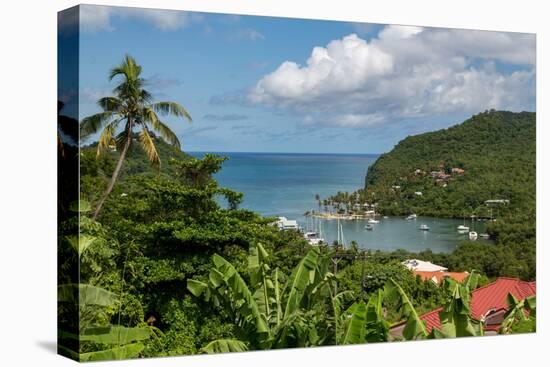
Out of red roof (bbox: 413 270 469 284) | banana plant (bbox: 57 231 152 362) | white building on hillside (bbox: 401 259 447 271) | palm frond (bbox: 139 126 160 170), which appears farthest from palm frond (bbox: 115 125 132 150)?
red roof (bbox: 413 270 469 284)

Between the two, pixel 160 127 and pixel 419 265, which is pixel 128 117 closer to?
pixel 160 127

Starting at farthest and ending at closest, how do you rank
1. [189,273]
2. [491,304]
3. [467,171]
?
[467,171]
[491,304]
[189,273]

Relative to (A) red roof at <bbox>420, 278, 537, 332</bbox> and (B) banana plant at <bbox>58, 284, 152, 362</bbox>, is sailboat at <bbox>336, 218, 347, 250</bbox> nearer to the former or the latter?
(A) red roof at <bbox>420, 278, 537, 332</bbox>

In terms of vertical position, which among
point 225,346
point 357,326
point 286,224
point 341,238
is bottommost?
point 225,346

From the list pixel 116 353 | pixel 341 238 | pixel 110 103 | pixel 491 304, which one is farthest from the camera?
pixel 491 304

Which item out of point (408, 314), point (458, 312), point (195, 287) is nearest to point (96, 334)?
point (195, 287)

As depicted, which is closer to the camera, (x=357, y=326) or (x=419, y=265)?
(x=357, y=326)

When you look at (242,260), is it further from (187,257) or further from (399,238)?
(399,238)

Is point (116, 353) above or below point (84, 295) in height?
below
